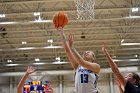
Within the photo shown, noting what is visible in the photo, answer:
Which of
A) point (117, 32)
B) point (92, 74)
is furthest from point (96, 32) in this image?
point (92, 74)

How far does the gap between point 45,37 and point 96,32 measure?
315 cm

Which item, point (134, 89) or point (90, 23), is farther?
point (90, 23)

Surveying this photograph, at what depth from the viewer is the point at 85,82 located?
3.83 m

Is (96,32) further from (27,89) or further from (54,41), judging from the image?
(27,89)

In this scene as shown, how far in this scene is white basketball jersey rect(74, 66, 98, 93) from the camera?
3.80 m

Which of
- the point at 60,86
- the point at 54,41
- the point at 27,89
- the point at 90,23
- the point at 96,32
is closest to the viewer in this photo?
the point at 90,23

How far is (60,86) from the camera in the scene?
2472 cm

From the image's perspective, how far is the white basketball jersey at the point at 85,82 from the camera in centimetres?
380

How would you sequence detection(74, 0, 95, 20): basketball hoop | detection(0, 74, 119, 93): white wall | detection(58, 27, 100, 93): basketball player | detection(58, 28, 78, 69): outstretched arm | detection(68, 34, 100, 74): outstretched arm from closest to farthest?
detection(58, 28, 78, 69): outstretched arm → detection(68, 34, 100, 74): outstretched arm → detection(58, 27, 100, 93): basketball player → detection(74, 0, 95, 20): basketball hoop → detection(0, 74, 119, 93): white wall

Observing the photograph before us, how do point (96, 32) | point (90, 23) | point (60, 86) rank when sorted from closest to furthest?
point (90, 23) → point (96, 32) → point (60, 86)

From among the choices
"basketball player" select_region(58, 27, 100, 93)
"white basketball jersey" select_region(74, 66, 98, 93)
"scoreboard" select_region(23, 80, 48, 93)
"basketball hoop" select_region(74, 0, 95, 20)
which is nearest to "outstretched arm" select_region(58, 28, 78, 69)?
"basketball player" select_region(58, 27, 100, 93)

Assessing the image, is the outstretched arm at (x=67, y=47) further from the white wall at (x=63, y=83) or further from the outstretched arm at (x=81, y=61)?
the white wall at (x=63, y=83)

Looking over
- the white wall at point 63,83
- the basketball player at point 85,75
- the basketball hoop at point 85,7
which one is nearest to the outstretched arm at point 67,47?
the basketball player at point 85,75

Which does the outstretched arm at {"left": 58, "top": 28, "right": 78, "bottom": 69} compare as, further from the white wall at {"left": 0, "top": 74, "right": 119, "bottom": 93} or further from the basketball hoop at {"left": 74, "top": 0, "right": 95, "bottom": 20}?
the white wall at {"left": 0, "top": 74, "right": 119, "bottom": 93}
